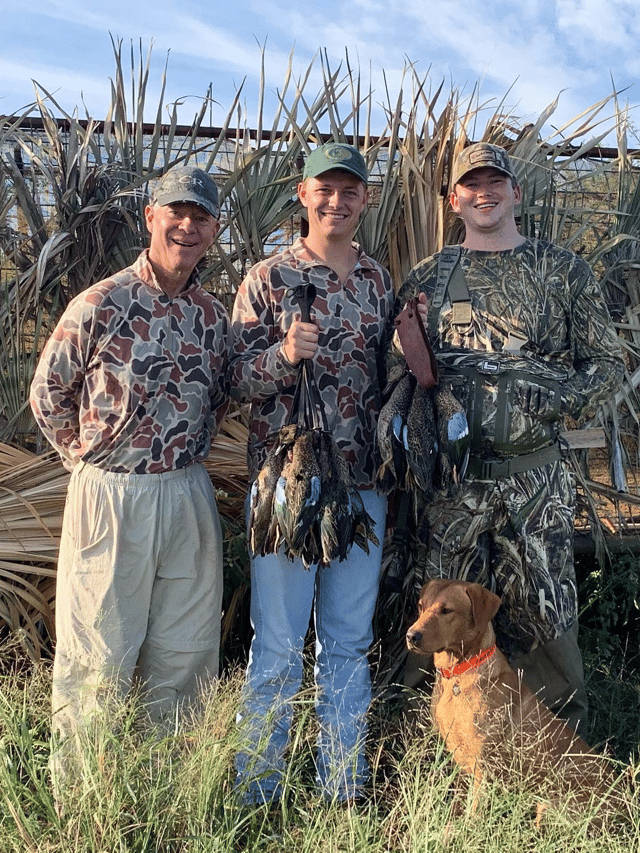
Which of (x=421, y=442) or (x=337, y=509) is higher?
(x=421, y=442)

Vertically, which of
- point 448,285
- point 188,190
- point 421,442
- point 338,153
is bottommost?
point 421,442

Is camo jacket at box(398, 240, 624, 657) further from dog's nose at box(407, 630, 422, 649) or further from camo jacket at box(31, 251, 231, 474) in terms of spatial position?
camo jacket at box(31, 251, 231, 474)

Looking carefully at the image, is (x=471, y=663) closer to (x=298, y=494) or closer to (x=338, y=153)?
(x=298, y=494)

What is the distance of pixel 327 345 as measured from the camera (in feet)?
11.6

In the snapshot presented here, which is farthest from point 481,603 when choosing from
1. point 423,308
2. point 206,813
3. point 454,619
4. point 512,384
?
point 206,813

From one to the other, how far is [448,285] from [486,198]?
0.41m

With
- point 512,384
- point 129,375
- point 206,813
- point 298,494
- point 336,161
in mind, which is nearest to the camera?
point 206,813

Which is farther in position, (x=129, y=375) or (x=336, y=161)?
(x=336, y=161)

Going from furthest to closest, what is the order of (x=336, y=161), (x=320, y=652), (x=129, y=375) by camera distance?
(x=320, y=652) → (x=336, y=161) → (x=129, y=375)

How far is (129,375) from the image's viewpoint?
3266mm

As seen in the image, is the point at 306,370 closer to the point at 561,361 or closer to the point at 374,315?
the point at 374,315

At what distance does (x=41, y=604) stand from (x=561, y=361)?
2754 millimetres

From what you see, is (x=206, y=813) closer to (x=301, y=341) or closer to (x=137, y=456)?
(x=137, y=456)

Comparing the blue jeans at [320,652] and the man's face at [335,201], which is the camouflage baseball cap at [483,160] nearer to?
the man's face at [335,201]
